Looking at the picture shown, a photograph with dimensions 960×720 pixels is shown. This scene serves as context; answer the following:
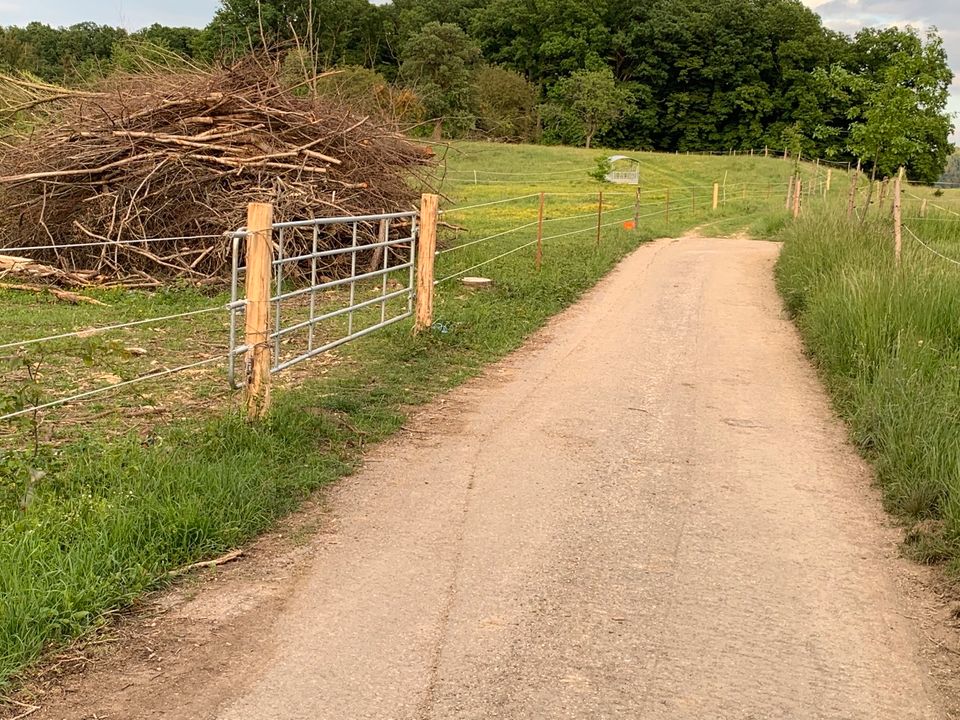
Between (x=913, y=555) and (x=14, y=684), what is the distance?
4.14 m

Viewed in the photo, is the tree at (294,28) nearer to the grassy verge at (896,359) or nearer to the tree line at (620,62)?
the tree line at (620,62)

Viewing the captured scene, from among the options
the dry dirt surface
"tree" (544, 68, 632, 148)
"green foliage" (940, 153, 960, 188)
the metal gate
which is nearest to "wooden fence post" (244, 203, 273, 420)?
the dry dirt surface

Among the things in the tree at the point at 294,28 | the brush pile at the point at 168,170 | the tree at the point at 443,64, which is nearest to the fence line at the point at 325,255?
the brush pile at the point at 168,170

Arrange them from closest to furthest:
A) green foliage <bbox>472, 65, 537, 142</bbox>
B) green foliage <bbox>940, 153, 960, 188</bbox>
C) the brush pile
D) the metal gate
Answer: the metal gate
the brush pile
green foliage <bbox>472, 65, 537, 142</bbox>
green foliage <bbox>940, 153, 960, 188</bbox>

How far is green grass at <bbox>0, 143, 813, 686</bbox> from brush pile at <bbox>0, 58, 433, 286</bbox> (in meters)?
1.30

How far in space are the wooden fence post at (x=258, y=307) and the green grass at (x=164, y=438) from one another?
0.18m

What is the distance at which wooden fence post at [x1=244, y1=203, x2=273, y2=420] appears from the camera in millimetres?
5961

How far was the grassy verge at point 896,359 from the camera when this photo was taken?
5309mm

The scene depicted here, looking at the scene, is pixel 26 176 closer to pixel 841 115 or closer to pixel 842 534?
pixel 842 534

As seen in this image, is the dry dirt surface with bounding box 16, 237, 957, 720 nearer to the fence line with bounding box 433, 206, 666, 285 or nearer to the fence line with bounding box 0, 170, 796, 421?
the fence line with bounding box 0, 170, 796, 421

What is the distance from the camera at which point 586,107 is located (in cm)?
7288

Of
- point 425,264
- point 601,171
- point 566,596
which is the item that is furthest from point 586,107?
point 566,596

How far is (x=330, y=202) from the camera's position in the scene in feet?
45.0

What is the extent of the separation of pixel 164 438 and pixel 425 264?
4656 millimetres
